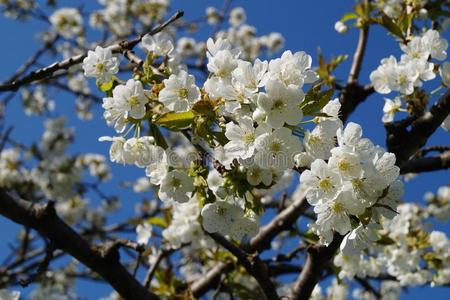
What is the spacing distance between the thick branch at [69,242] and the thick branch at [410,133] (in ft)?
4.10

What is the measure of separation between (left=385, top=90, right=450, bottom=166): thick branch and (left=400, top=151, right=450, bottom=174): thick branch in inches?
15.9

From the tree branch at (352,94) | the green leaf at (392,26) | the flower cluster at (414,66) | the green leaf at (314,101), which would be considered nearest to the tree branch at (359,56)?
the tree branch at (352,94)

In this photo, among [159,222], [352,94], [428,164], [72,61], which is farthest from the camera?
[352,94]

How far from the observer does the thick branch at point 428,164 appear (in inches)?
99.7

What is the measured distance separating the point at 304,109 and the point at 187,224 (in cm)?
174

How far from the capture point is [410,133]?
2.12 m

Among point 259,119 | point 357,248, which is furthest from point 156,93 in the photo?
point 357,248

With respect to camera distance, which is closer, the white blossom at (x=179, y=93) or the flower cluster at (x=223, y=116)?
the flower cluster at (x=223, y=116)

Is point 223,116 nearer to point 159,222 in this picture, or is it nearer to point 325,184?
point 325,184

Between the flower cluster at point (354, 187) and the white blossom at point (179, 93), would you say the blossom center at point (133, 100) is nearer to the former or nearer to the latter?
the white blossom at point (179, 93)

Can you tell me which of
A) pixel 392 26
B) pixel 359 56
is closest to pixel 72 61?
pixel 392 26

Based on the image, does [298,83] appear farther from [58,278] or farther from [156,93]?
[58,278]

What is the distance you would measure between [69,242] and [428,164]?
1781mm

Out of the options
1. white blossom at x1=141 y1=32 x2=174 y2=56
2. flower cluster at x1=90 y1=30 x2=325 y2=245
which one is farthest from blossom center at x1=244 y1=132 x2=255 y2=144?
white blossom at x1=141 y1=32 x2=174 y2=56
